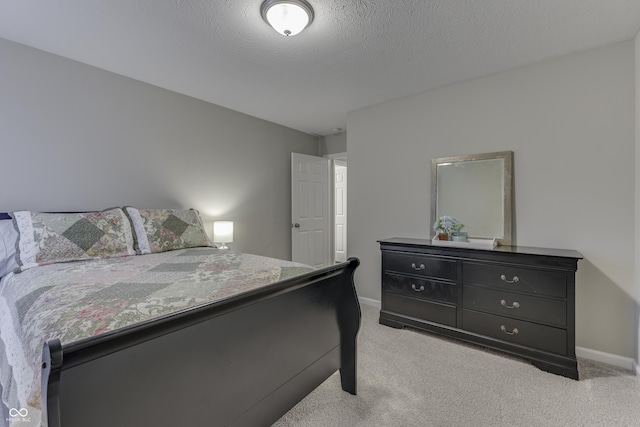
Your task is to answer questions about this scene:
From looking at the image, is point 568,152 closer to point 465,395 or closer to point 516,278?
point 516,278

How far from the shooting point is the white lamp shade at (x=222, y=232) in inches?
126

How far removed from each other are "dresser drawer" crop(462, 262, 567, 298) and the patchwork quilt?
1501 millimetres

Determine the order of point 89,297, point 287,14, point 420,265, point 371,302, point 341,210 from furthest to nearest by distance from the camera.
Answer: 1. point 341,210
2. point 371,302
3. point 420,265
4. point 287,14
5. point 89,297

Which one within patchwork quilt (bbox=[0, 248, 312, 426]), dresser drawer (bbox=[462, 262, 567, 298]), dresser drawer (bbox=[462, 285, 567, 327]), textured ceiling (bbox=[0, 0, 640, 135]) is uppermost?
textured ceiling (bbox=[0, 0, 640, 135])

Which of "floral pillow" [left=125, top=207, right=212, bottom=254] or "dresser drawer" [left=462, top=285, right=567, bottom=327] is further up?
"floral pillow" [left=125, top=207, right=212, bottom=254]

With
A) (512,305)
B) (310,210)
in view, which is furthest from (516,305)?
(310,210)

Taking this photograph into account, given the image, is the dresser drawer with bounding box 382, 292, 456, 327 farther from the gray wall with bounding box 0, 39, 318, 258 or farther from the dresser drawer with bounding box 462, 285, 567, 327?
the gray wall with bounding box 0, 39, 318, 258

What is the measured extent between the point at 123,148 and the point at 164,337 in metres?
2.42

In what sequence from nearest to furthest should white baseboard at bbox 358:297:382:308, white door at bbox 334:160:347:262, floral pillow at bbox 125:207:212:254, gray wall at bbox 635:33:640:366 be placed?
gray wall at bbox 635:33:640:366
floral pillow at bbox 125:207:212:254
white baseboard at bbox 358:297:382:308
white door at bbox 334:160:347:262

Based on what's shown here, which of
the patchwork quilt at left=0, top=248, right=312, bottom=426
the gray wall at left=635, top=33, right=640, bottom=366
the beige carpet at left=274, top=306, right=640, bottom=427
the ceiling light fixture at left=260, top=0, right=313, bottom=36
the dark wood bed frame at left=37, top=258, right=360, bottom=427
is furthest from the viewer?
the gray wall at left=635, top=33, right=640, bottom=366

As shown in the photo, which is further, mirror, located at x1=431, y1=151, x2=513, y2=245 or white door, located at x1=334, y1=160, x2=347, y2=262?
white door, located at x1=334, y1=160, x2=347, y2=262

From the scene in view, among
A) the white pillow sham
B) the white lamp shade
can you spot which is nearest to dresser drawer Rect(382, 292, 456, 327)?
the white lamp shade

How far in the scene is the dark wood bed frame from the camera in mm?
758

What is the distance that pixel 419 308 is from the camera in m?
2.66
